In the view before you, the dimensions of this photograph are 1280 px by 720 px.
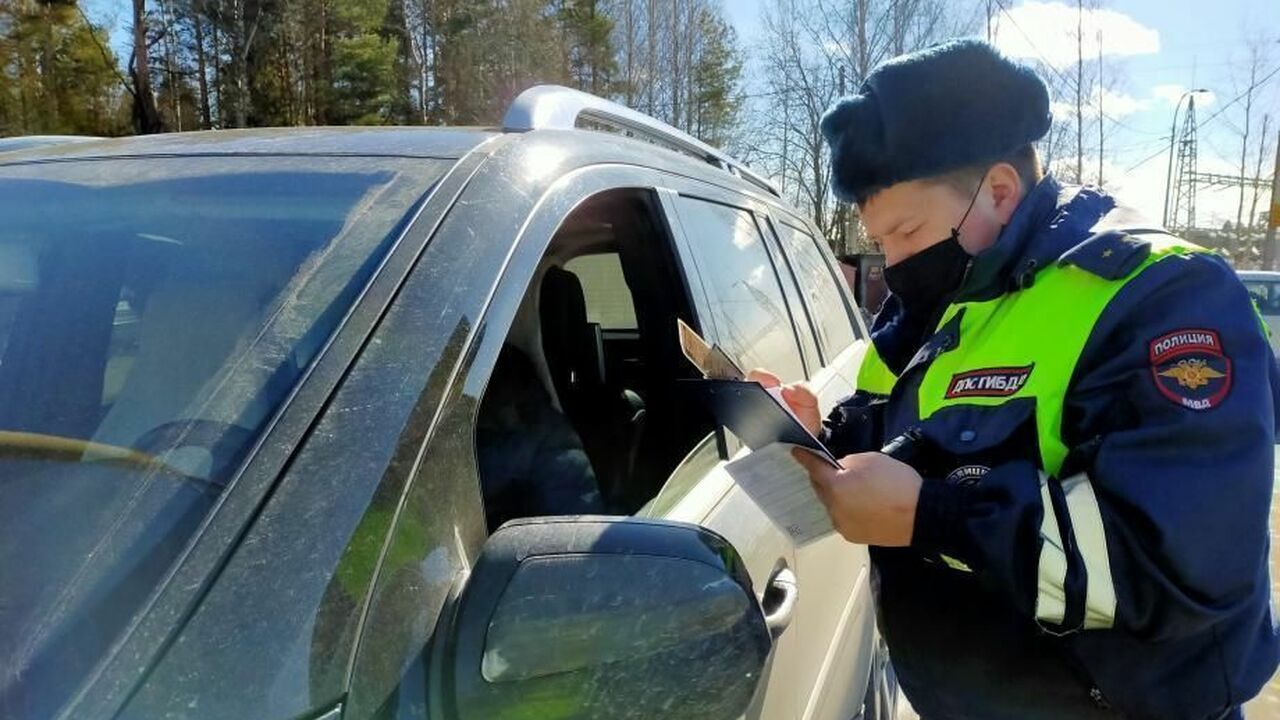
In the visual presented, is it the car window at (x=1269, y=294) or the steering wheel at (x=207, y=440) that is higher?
the steering wheel at (x=207, y=440)

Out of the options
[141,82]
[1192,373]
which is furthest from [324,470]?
[141,82]

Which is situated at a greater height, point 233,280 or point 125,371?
point 233,280

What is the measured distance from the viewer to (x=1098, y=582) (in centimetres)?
103

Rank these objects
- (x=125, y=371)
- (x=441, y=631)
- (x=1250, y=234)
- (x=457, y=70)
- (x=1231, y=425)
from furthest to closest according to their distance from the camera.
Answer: (x=1250, y=234), (x=457, y=70), (x=125, y=371), (x=1231, y=425), (x=441, y=631)

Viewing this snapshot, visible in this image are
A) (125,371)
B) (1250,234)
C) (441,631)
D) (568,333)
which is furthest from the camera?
(1250,234)

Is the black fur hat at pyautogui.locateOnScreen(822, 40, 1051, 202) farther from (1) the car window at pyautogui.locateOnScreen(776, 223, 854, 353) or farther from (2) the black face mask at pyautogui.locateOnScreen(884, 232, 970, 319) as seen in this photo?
(1) the car window at pyautogui.locateOnScreen(776, 223, 854, 353)

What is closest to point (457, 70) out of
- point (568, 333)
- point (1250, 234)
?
point (568, 333)

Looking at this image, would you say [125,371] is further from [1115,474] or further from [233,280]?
[1115,474]

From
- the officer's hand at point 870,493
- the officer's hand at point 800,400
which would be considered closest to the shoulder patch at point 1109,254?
the officer's hand at point 870,493

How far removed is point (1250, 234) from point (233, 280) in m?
53.8

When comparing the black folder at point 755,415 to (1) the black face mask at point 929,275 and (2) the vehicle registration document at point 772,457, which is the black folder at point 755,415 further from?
(1) the black face mask at point 929,275

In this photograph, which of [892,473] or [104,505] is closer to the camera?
[104,505]

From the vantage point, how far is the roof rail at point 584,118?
5.38 ft

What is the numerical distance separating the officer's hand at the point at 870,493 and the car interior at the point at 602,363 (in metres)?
0.56
